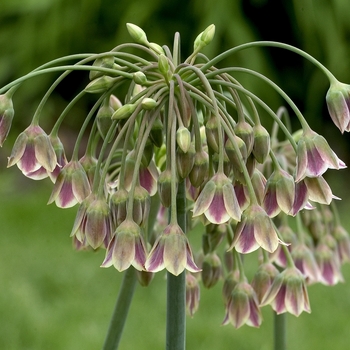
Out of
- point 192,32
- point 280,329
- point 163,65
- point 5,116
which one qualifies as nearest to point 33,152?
point 5,116

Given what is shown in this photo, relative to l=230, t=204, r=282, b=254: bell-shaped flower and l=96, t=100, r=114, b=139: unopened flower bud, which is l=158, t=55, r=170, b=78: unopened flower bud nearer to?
l=96, t=100, r=114, b=139: unopened flower bud

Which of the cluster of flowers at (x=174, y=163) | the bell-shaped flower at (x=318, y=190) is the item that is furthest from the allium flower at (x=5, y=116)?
the bell-shaped flower at (x=318, y=190)

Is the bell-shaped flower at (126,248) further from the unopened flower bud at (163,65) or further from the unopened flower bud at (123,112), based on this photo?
the unopened flower bud at (163,65)

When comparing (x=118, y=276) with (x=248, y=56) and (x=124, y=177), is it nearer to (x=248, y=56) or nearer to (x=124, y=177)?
(x=248, y=56)

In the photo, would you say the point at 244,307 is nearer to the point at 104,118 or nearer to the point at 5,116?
the point at 104,118

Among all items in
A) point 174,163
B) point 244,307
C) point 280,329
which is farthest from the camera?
point 280,329

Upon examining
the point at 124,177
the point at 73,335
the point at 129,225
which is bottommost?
the point at 129,225

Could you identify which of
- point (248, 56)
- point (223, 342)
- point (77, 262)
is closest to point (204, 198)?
point (223, 342)
